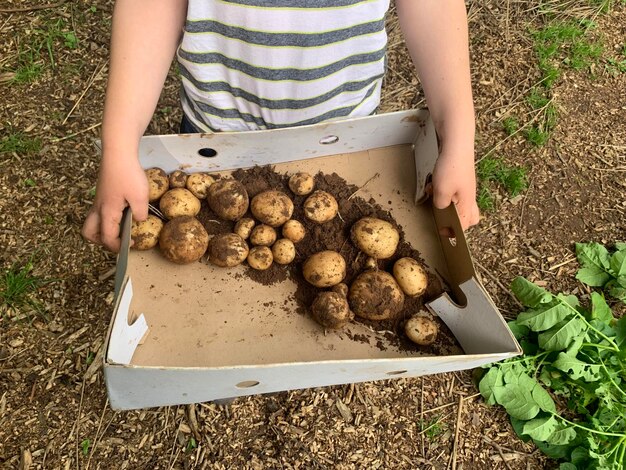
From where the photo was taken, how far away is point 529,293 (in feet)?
5.00

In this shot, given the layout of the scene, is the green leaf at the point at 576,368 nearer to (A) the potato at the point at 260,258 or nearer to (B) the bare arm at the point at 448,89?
(B) the bare arm at the point at 448,89

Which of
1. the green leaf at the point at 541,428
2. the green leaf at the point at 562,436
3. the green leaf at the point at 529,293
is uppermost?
the green leaf at the point at 529,293

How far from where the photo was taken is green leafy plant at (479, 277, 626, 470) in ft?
4.75

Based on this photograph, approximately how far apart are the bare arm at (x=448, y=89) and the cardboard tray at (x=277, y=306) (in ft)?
0.17

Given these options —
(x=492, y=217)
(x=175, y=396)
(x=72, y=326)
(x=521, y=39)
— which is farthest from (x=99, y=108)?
(x=521, y=39)

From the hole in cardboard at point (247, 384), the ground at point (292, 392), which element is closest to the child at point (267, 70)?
the hole in cardboard at point (247, 384)

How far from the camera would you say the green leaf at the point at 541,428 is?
143cm

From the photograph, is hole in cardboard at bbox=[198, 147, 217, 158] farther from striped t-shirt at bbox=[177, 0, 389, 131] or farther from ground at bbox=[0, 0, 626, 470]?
ground at bbox=[0, 0, 626, 470]

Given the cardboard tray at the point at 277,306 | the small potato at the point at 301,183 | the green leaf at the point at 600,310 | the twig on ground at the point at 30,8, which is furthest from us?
the twig on ground at the point at 30,8

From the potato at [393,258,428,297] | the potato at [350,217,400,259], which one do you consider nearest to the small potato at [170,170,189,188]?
the potato at [350,217,400,259]

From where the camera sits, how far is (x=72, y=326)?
152 cm

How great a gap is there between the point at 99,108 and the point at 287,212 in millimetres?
1068

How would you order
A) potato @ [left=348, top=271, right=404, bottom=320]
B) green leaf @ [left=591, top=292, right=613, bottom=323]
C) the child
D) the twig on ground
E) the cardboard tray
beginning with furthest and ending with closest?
the twig on ground
green leaf @ [left=591, top=292, right=613, bottom=323]
potato @ [left=348, top=271, right=404, bottom=320]
the child
the cardboard tray

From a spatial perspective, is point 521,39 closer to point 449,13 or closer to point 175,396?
point 449,13
